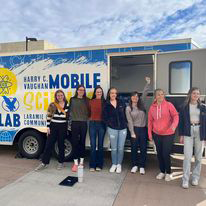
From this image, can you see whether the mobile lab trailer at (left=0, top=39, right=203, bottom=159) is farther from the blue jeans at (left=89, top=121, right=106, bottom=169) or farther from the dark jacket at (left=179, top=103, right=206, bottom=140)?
the blue jeans at (left=89, top=121, right=106, bottom=169)

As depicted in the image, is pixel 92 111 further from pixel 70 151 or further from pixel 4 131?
pixel 4 131

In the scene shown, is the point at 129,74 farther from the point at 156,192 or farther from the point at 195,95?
the point at 156,192

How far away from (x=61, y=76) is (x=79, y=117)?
1.10 metres

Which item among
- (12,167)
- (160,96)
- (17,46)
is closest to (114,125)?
(160,96)

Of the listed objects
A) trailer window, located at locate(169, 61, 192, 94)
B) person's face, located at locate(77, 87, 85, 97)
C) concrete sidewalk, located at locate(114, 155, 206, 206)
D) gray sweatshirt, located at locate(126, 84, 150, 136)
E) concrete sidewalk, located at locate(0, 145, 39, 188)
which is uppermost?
trailer window, located at locate(169, 61, 192, 94)

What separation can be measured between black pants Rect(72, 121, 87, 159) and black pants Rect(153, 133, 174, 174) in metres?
1.41

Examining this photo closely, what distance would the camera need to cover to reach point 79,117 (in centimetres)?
476

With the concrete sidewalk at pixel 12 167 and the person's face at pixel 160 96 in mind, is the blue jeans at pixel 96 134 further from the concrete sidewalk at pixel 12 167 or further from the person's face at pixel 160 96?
the concrete sidewalk at pixel 12 167

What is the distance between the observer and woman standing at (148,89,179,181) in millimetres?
4227

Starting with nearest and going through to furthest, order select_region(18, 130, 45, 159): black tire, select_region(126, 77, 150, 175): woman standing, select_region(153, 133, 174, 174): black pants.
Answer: select_region(153, 133, 174, 174): black pants, select_region(126, 77, 150, 175): woman standing, select_region(18, 130, 45, 159): black tire

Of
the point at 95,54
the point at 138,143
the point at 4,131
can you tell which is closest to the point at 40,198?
the point at 138,143

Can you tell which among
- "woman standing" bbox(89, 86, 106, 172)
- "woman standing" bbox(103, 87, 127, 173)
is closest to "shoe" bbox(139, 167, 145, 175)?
"woman standing" bbox(103, 87, 127, 173)

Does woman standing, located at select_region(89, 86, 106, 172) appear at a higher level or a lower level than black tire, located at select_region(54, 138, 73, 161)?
higher

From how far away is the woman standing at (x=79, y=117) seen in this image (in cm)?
475
